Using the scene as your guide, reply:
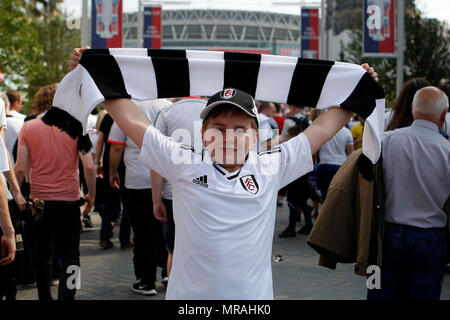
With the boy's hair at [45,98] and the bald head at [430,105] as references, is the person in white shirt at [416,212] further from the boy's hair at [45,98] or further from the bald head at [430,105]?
the boy's hair at [45,98]

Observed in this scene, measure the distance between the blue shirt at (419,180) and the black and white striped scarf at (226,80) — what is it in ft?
3.07

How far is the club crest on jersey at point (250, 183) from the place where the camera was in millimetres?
2494

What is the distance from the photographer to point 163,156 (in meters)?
2.53

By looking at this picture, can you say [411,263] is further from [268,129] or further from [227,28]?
[227,28]

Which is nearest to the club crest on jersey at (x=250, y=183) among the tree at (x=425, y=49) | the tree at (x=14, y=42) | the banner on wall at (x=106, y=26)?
the banner on wall at (x=106, y=26)

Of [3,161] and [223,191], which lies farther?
[3,161]

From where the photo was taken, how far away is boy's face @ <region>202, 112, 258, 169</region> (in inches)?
98.1

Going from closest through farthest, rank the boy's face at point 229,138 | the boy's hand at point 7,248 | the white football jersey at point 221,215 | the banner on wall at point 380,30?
1. the white football jersey at point 221,215
2. the boy's face at point 229,138
3. the boy's hand at point 7,248
4. the banner on wall at point 380,30

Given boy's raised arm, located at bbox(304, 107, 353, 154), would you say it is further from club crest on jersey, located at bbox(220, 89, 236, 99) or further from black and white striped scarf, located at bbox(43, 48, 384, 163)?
club crest on jersey, located at bbox(220, 89, 236, 99)

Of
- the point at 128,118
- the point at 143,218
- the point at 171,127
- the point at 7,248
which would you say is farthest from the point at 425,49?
the point at 128,118

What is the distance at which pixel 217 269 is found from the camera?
238cm

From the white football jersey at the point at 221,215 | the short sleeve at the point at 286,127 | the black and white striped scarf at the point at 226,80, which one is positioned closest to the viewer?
the white football jersey at the point at 221,215

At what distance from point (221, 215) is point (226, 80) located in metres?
0.78

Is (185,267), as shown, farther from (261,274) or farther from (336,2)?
(336,2)
